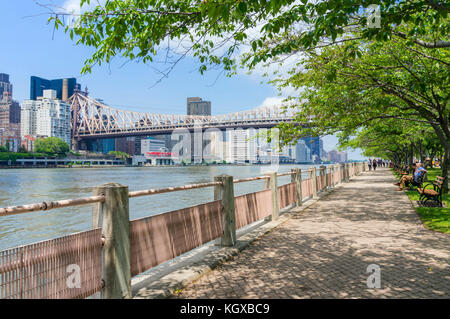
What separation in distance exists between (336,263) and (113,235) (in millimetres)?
3249

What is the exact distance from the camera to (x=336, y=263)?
16.6ft

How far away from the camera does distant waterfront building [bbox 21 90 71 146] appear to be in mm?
158750

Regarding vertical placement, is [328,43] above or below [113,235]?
above

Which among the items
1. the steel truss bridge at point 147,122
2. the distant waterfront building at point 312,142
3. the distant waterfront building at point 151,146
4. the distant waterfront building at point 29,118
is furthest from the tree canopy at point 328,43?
the distant waterfront building at point 29,118

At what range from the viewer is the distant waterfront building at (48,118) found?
158750mm

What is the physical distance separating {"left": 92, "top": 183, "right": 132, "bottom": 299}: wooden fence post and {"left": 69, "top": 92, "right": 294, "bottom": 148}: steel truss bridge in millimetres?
65092

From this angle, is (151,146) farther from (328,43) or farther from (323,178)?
(328,43)

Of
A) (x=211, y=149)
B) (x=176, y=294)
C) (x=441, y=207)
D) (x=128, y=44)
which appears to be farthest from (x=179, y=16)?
(x=211, y=149)

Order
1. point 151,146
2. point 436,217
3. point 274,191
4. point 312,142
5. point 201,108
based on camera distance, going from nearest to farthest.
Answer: point 436,217 → point 274,191 → point 312,142 → point 201,108 → point 151,146

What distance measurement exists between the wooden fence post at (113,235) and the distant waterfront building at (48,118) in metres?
173

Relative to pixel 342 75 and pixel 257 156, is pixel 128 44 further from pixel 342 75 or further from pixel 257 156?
pixel 257 156

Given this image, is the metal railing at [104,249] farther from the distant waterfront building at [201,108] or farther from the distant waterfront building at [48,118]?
the distant waterfront building at [201,108]

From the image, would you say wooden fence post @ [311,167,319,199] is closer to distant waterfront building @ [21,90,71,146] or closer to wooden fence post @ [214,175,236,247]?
wooden fence post @ [214,175,236,247]

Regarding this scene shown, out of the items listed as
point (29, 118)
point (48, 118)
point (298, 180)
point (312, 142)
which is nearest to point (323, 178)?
point (312, 142)
